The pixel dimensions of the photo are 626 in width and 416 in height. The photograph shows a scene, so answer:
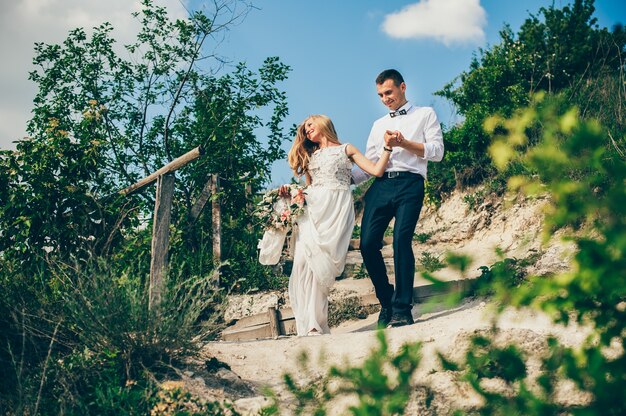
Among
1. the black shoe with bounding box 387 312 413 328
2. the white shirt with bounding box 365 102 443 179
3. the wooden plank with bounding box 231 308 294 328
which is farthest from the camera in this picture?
the wooden plank with bounding box 231 308 294 328

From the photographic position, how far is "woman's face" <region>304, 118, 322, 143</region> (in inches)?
232

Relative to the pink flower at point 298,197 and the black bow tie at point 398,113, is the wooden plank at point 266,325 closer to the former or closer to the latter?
the pink flower at point 298,197

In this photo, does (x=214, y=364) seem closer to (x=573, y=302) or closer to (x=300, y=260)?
(x=300, y=260)

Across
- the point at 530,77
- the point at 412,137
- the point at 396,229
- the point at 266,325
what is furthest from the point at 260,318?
the point at 530,77

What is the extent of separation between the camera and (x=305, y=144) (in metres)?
6.03

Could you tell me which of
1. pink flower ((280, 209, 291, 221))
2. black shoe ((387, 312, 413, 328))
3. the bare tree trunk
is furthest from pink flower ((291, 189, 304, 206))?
the bare tree trunk

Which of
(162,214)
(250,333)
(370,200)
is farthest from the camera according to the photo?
(250,333)

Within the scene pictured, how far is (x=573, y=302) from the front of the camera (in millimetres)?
1529

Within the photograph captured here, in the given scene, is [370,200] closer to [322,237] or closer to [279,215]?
[322,237]

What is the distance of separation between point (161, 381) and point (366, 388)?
2.54m

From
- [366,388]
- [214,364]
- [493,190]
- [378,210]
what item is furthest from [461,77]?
[366,388]

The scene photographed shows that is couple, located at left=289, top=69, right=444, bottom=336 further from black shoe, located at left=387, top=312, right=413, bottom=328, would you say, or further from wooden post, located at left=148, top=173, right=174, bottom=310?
wooden post, located at left=148, top=173, right=174, bottom=310

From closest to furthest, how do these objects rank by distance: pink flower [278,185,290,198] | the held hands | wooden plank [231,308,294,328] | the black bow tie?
the held hands < the black bow tie < pink flower [278,185,290,198] < wooden plank [231,308,294,328]

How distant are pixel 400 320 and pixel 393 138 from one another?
1495 millimetres
